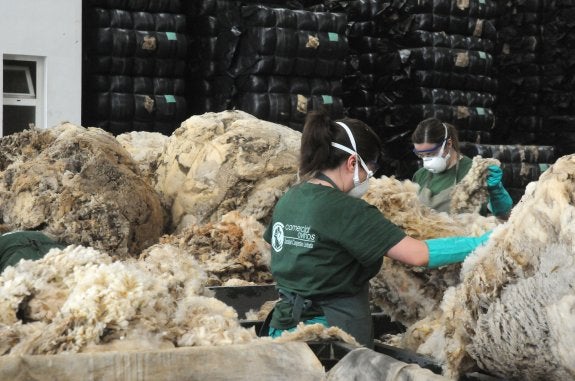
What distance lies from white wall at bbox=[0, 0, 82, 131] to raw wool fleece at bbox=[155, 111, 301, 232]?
14.1 feet

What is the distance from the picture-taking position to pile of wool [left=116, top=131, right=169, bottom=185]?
5340 mm

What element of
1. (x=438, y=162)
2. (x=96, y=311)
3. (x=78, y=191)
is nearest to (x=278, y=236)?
(x=96, y=311)

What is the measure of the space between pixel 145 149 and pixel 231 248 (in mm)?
Result: 1360

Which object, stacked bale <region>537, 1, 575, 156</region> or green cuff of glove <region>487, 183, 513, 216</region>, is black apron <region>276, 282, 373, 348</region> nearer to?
green cuff of glove <region>487, 183, 513, 216</region>

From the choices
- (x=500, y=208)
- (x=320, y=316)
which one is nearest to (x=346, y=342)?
(x=320, y=316)

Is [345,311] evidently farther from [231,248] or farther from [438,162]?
[438,162]

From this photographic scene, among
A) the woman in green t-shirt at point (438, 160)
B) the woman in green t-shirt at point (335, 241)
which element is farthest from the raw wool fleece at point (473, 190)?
the woman in green t-shirt at point (335, 241)

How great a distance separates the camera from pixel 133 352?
196cm

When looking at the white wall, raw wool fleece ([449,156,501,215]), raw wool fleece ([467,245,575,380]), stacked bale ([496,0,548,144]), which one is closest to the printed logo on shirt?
raw wool fleece ([467,245,575,380])

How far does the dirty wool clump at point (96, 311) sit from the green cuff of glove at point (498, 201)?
288 centimetres

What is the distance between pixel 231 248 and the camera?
4.56 meters

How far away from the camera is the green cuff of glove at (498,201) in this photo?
16.9ft

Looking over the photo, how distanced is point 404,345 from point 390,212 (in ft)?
2.53

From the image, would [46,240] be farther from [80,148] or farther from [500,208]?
[500,208]
